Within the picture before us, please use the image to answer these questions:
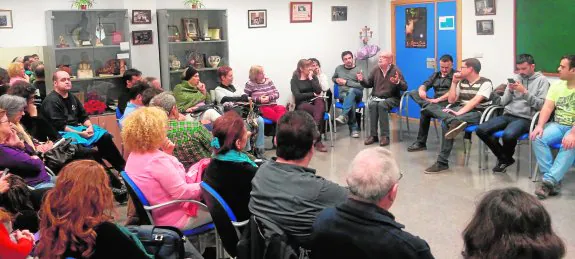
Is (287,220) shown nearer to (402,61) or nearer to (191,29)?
(191,29)

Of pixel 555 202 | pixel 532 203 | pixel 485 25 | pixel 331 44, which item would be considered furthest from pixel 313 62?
pixel 532 203

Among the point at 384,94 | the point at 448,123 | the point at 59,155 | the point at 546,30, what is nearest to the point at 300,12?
the point at 384,94

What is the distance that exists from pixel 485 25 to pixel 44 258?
6.72 m

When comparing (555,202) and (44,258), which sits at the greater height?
(44,258)

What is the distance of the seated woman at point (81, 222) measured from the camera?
2.39m

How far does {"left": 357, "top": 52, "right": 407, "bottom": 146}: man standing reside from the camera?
7766 millimetres

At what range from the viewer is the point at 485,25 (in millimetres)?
7855

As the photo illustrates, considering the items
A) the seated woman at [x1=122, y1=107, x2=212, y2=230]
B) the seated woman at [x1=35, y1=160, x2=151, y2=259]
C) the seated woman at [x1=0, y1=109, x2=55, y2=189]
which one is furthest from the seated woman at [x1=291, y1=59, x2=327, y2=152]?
the seated woman at [x1=35, y1=160, x2=151, y2=259]

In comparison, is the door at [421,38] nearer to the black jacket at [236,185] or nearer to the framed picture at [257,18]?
the framed picture at [257,18]

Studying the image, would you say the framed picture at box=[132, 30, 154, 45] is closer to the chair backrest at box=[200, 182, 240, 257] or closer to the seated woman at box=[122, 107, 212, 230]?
the seated woman at box=[122, 107, 212, 230]

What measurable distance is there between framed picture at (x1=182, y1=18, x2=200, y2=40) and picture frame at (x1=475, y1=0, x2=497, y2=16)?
364cm

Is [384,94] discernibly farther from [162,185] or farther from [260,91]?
[162,185]

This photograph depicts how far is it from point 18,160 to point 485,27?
19.4ft

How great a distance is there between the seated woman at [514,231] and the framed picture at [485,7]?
6307 millimetres
